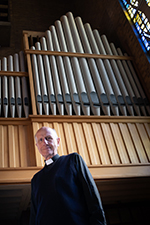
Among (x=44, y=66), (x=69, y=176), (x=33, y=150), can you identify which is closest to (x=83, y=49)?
(x=44, y=66)

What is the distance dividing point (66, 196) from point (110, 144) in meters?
2.44

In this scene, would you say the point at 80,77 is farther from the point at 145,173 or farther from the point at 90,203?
the point at 90,203

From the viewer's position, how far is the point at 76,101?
5508mm

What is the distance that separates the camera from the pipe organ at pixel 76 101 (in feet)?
15.8

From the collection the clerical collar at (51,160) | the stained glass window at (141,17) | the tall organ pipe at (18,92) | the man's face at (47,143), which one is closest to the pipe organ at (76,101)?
the tall organ pipe at (18,92)

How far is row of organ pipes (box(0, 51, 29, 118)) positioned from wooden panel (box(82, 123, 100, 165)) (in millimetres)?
1134

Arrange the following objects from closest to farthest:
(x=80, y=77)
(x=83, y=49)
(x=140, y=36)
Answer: (x=80, y=77) < (x=140, y=36) < (x=83, y=49)

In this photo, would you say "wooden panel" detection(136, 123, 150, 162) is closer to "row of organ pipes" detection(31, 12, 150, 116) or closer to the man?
"row of organ pipes" detection(31, 12, 150, 116)

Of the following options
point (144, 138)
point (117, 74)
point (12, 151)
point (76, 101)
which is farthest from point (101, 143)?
point (117, 74)

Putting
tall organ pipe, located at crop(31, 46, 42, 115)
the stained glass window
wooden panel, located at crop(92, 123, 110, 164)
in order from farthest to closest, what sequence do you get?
1. the stained glass window
2. tall organ pipe, located at crop(31, 46, 42, 115)
3. wooden panel, located at crop(92, 123, 110, 164)

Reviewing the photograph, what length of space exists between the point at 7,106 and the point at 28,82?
981 mm

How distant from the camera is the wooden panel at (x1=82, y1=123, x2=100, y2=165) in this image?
4.72 m

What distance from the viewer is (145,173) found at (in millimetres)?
4660

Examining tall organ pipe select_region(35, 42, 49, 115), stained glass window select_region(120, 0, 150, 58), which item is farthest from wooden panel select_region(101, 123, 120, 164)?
stained glass window select_region(120, 0, 150, 58)
